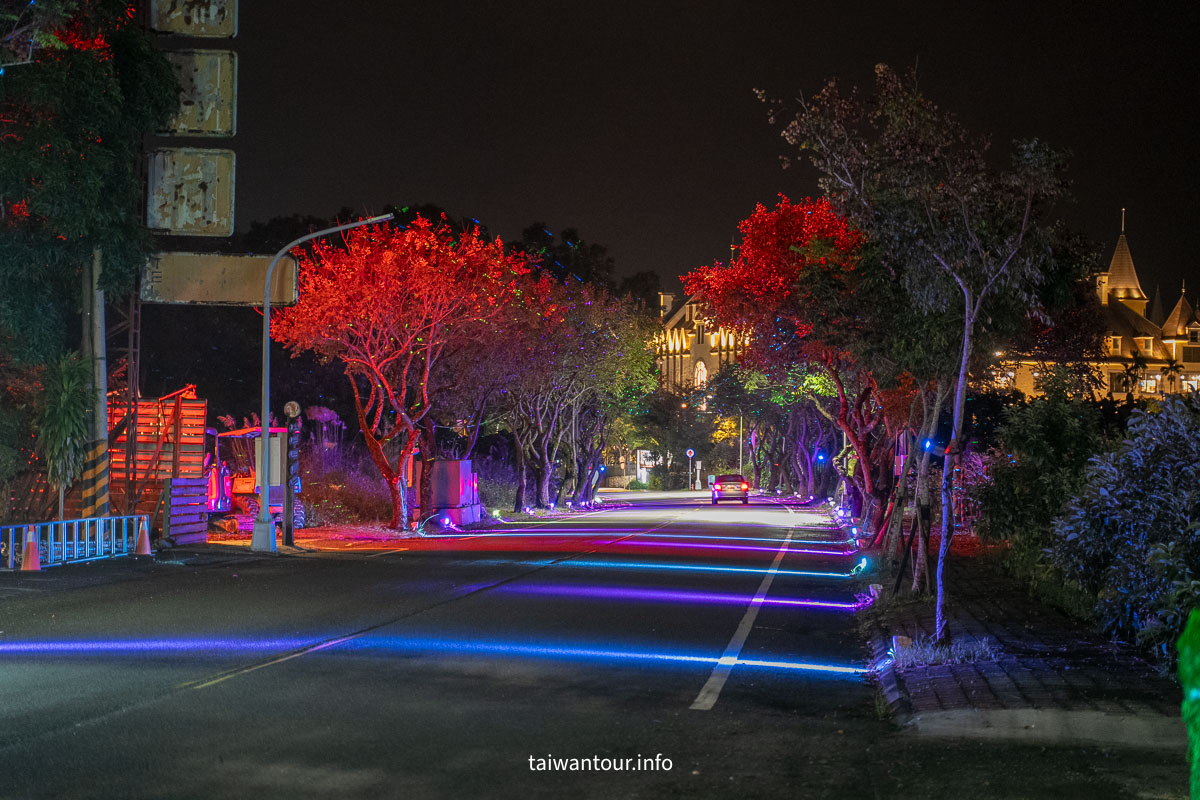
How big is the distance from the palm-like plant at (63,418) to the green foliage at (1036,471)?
16.9 meters

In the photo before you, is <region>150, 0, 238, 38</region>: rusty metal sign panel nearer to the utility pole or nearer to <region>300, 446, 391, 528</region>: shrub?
the utility pole

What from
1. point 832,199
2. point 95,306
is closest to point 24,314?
point 95,306

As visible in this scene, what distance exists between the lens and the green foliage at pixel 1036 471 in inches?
706

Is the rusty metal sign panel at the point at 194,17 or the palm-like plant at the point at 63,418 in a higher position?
the rusty metal sign panel at the point at 194,17

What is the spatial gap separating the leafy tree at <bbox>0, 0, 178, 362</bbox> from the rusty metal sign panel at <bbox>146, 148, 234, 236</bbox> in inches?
15.7

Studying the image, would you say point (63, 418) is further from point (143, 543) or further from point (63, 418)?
point (143, 543)

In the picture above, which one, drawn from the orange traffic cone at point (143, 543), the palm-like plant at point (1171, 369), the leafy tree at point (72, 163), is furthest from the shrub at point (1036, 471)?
the leafy tree at point (72, 163)

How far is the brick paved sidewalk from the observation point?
319 inches

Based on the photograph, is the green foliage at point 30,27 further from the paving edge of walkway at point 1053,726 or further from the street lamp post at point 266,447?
the paving edge of walkway at point 1053,726

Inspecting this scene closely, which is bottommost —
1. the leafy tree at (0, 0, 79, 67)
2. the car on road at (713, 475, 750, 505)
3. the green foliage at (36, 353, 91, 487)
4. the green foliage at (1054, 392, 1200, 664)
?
the car on road at (713, 475, 750, 505)

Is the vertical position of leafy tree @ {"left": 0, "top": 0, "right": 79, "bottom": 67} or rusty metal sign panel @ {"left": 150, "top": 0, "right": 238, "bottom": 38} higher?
rusty metal sign panel @ {"left": 150, "top": 0, "right": 238, "bottom": 38}

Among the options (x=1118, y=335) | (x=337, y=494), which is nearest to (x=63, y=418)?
(x=337, y=494)

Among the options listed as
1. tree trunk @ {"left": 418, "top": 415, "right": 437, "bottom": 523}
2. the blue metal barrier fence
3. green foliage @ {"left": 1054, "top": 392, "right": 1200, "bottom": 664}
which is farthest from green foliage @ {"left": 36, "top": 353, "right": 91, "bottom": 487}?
green foliage @ {"left": 1054, "top": 392, "right": 1200, "bottom": 664}

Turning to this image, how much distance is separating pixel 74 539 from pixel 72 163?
6.88 meters
